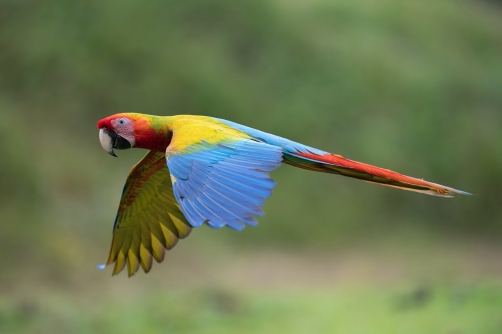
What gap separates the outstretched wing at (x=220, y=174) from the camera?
1.55 metres

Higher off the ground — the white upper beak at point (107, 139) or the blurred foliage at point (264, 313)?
the white upper beak at point (107, 139)

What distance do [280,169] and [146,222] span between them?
170cm

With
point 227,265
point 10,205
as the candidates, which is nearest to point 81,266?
point 10,205

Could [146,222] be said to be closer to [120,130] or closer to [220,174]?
[120,130]

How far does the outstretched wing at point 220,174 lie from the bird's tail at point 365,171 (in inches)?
6.9

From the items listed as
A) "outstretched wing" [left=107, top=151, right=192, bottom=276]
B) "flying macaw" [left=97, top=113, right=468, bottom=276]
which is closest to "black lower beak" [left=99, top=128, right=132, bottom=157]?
"flying macaw" [left=97, top=113, right=468, bottom=276]

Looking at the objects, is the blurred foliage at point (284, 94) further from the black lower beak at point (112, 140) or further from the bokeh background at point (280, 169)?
the black lower beak at point (112, 140)

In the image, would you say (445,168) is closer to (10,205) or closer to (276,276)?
(276,276)

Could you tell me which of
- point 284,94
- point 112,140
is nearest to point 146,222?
point 112,140

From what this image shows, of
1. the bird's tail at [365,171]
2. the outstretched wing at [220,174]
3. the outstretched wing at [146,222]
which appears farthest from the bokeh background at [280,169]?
the outstretched wing at [220,174]

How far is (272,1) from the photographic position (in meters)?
4.11

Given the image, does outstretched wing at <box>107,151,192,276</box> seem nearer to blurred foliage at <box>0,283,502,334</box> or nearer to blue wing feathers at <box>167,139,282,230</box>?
blue wing feathers at <box>167,139,282,230</box>

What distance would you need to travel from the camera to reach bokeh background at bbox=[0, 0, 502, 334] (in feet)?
11.6

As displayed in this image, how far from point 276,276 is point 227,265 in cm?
31
